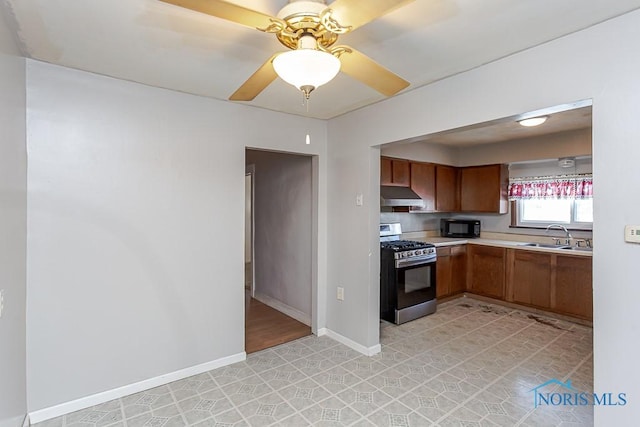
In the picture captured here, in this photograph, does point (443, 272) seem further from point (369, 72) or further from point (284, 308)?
point (369, 72)

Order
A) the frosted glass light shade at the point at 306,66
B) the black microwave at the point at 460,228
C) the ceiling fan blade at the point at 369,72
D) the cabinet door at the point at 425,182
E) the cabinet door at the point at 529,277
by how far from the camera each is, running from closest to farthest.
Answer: the frosted glass light shade at the point at 306,66, the ceiling fan blade at the point at 369,72, the cabinet door at the point at 529,277, the cabinet door at the point at 425,182, the black microwave at the point at 460,228

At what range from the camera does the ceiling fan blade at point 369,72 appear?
4.55 ft

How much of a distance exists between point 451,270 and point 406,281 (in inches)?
45.6

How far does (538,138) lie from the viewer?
4.34 meters

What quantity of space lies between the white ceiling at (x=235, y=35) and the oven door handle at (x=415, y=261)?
2.11 metres

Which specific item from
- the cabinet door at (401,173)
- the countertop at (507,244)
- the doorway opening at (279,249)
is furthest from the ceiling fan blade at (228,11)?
the countertop at (507,244)

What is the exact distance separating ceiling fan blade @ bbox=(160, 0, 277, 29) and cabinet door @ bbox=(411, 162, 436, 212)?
12.4 feet

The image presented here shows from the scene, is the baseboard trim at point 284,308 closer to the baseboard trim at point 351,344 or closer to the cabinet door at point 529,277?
the baseboard trim at point 351,344

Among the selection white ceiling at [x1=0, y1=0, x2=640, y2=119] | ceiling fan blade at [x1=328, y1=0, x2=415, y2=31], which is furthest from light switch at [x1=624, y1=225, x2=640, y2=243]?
ceiling fan blade at [x1=328, y1=0, x2=415, y2=31]

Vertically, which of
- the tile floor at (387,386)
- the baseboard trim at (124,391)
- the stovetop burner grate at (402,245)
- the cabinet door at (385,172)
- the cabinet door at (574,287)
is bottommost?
the tile floor at (387,386)

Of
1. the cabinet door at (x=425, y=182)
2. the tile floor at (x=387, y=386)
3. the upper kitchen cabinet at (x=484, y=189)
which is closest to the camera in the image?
the tile floor at (x=387, y=386)

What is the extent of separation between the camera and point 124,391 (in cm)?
239

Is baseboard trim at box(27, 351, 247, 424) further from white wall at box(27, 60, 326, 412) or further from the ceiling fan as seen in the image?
the ceiling fan

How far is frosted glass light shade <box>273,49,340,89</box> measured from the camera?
1.17m
